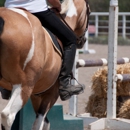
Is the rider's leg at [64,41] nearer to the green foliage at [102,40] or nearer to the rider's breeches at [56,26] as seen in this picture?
the rider's breeches at [56,26]

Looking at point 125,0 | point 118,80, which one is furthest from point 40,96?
point 125,0

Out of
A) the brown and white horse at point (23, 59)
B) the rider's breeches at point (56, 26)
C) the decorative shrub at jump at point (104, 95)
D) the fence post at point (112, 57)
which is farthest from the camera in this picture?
the decorative shrub at jump at point (104, 95)

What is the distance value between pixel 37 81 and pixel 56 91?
530 mm

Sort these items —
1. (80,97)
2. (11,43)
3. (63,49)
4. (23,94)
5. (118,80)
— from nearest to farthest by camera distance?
(11,43) → (23,94) → (63,49) → (118,80) → (80,97)

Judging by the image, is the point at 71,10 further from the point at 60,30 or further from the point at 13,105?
the point at 13,105

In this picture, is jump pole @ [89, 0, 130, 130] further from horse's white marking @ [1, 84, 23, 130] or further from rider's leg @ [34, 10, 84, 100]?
horse's white marking @ [1, 84, 23, 130]

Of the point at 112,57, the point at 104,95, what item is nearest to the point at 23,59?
the point at 112,57

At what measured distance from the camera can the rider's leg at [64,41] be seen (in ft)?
17.3

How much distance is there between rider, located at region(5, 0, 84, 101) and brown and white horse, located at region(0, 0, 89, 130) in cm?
17

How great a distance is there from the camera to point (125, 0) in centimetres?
2969

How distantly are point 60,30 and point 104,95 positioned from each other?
234 centimetres

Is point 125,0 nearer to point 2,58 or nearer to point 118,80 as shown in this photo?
point 118,80

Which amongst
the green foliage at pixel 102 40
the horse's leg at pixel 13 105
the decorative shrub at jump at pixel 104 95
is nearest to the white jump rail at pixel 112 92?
the decorative shrub at jump at pixel 104 95

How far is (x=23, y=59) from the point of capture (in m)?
4.51
